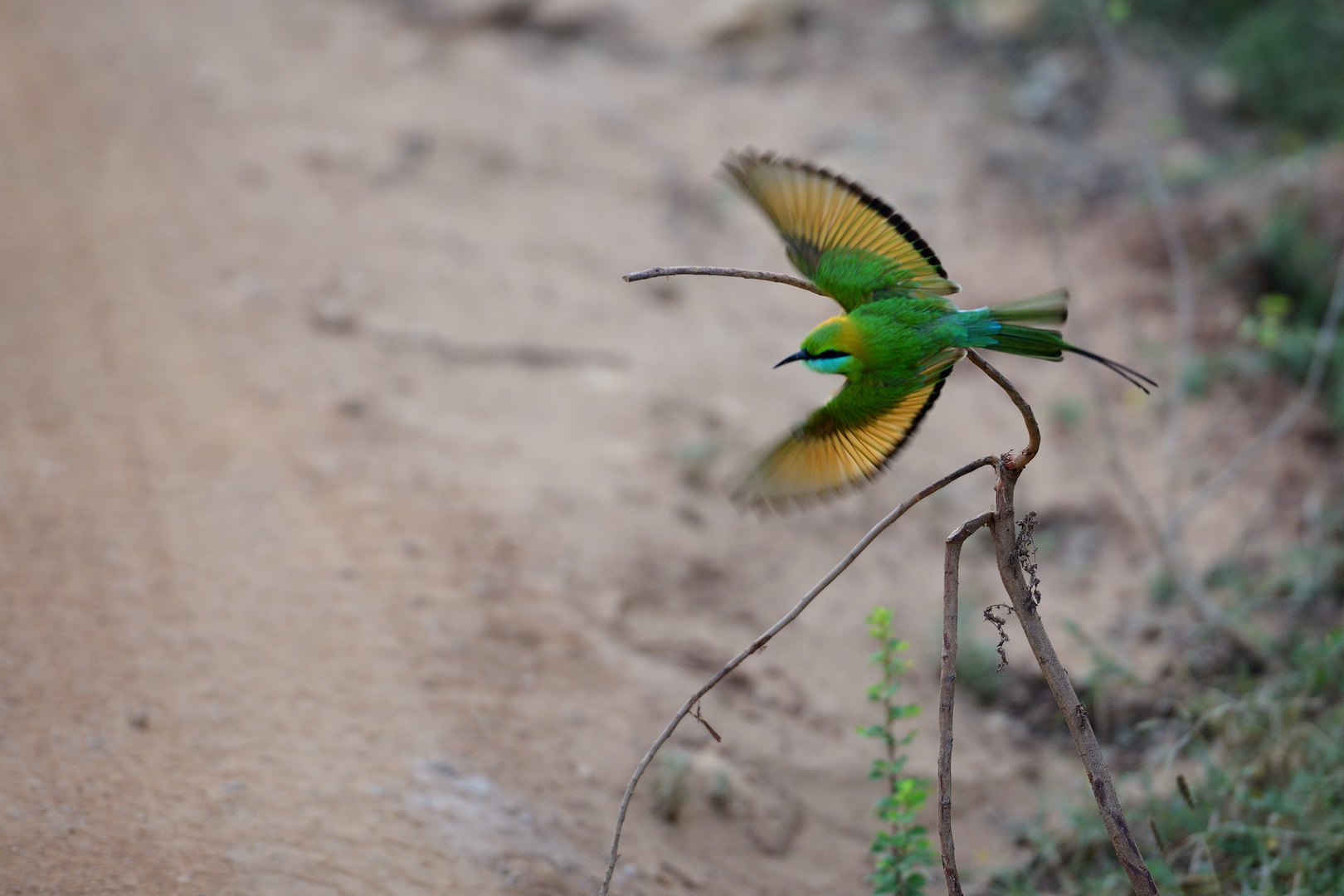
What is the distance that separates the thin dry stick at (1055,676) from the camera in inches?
55.5

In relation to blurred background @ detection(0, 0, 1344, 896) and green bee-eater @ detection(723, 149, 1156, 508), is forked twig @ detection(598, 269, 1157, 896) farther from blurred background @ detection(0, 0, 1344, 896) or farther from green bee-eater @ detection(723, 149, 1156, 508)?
blurred background @ detection(0, 0, 1344, 896)

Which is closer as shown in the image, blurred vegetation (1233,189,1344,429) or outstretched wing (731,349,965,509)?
outstretched wing (731,349,965,509)

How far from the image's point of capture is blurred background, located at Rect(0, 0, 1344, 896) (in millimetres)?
2174

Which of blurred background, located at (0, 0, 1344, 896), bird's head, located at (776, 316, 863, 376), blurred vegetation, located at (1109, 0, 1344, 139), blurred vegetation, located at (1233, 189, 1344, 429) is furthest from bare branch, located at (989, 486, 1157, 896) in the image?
blurred vegetation, located at (1109, 0, 1344, 139)

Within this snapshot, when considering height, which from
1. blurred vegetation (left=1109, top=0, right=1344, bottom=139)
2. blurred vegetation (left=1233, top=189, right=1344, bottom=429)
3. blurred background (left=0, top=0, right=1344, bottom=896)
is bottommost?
blurred background (left=0, top=0, right=1344, bottom=896)

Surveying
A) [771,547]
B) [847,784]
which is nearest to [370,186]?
[771,547]

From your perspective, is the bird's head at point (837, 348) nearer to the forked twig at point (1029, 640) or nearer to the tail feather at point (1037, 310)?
the forked twig at point (1029, 640)

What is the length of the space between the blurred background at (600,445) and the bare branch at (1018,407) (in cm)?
115

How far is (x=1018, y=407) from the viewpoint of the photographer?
4.43 ft

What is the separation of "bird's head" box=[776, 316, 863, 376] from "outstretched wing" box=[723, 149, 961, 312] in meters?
0.12

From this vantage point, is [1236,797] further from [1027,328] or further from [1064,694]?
[1027,328]

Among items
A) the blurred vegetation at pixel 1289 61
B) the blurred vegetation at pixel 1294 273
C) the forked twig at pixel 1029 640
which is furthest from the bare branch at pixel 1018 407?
the blurred vegetation at pixel 1289 61

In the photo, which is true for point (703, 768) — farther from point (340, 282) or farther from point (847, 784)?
point (340, 282)

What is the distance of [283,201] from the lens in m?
4.89
